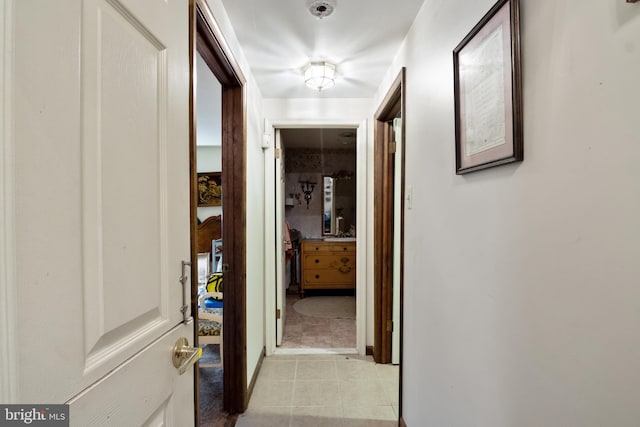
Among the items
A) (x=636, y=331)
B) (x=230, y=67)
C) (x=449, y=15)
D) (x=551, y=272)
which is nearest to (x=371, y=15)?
(x=449, y=15)

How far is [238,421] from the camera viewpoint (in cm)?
174

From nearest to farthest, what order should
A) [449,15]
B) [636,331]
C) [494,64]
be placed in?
1. [636,331]
2. [494,64]
3. [449,15]

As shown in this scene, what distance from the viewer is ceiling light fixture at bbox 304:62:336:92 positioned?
1951 millimetres

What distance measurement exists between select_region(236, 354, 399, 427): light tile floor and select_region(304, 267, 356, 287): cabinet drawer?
1.76 m

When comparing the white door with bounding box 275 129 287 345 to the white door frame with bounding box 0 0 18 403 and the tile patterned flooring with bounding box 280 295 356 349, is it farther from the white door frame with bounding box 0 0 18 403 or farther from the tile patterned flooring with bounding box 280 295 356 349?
the white door frame with bounding box 0 0 18 403

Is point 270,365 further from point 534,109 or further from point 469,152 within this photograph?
point 534,109

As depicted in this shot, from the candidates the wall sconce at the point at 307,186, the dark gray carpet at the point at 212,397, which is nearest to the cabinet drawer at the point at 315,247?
the wall sconce at the point at 307,186

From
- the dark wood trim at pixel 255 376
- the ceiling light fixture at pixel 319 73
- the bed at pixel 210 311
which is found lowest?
the dark wood trim at pixel 255 376

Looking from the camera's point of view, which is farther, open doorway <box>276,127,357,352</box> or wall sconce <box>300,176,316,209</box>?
wall sconce <box>300,176,316,209</box>

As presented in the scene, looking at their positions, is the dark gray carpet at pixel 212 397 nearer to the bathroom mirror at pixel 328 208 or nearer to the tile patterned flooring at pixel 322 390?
the tile patterned flooring at pixel 322 390

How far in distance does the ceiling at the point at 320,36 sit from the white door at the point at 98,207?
2.77 ft

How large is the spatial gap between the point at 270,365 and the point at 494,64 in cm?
248

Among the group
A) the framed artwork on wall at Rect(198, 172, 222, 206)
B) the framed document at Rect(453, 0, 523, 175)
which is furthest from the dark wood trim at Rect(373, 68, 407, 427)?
the framed artwork on wall at Rect(198, 172, 222, 206)

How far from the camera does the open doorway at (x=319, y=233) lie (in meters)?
3.43
